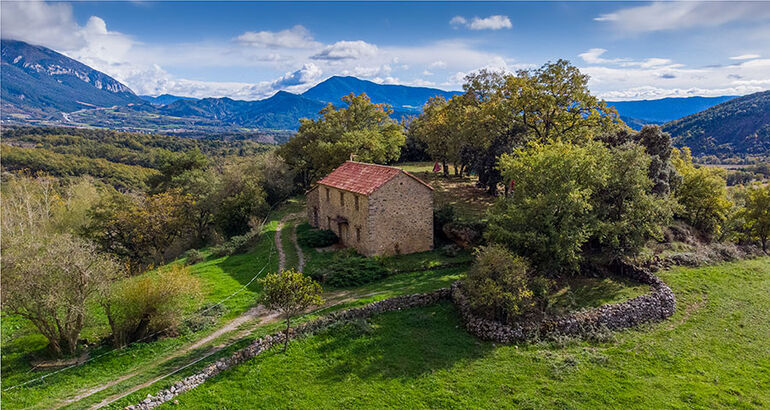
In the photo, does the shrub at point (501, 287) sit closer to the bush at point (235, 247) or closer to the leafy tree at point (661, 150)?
the leafy tree at point (661, 150)

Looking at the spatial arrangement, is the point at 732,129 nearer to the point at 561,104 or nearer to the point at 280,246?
the point at 561,104

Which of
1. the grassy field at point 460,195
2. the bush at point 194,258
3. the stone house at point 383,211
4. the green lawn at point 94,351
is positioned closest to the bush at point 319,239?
the stone house at point 383,211

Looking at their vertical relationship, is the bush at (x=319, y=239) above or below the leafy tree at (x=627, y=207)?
below

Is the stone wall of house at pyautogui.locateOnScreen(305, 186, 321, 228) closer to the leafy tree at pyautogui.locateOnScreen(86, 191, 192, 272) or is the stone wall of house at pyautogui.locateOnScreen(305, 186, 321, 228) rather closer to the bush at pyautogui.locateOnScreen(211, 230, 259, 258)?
the bush at pyautogui.locateOnScreen(211, 230, 259, 258)

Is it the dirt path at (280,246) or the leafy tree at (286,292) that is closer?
the leafy tree at (286,292)

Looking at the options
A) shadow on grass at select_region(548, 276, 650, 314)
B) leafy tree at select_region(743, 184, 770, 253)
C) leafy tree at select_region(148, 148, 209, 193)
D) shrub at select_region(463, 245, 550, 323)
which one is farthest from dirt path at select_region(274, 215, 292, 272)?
leafy tree at select_region(743, 184, 770, 253)

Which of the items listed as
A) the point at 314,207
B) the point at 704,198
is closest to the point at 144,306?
the point at 314,207

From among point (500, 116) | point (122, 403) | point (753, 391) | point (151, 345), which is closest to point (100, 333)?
point (151, 345)

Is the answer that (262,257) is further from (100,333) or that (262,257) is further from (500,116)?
(500,116)
